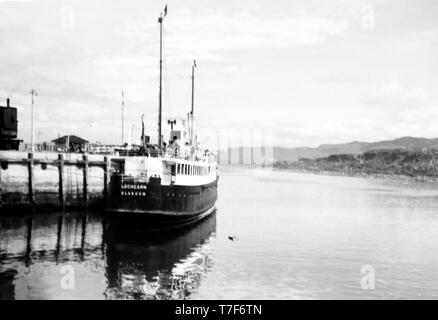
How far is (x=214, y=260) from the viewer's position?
30359 mm

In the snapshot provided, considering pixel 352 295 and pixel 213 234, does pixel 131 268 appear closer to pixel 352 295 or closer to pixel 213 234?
pixel 352 295

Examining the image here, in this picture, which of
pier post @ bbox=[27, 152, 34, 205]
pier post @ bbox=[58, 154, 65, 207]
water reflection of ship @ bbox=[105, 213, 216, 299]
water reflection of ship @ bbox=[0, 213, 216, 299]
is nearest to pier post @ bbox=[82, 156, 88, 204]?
pier post @ bbox=[58, 154, 65, 207]

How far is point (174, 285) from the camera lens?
2380cm

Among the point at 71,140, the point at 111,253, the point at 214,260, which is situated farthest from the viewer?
the point at 71,140

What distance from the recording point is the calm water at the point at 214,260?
75.9 ft

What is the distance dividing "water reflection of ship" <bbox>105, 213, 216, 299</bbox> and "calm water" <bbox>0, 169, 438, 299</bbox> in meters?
0.06

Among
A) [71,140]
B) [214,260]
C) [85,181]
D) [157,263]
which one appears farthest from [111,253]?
[71,140]

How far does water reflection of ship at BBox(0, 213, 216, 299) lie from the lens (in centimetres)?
2341

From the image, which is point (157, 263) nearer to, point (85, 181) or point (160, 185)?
point (160, 185)

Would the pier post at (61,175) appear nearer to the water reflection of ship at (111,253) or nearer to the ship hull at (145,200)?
the water reflection of ship at (111,253)

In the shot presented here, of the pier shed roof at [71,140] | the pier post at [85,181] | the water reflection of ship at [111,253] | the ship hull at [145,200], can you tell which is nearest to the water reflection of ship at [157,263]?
the water reflection of ship at [111,253]

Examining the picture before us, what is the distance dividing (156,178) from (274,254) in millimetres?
10403

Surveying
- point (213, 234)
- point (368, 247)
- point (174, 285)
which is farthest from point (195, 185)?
point (174, 285)

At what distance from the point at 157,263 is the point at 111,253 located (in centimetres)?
380
